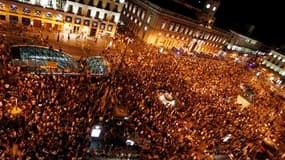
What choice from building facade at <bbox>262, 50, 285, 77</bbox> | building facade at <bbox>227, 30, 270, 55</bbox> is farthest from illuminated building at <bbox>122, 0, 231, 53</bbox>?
building facade at <bbox>262, 50, 285, 77</bbox>

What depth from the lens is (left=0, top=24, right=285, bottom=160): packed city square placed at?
21938 millimetres

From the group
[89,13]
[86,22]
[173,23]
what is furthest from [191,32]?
[86,22]

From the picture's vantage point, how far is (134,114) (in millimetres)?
29422

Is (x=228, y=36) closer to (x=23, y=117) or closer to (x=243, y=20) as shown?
(x=243, y=20)

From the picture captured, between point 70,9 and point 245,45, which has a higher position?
point 70,9

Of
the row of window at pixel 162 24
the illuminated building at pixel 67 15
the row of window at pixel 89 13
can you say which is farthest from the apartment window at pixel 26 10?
the row of window at pixel 162 24

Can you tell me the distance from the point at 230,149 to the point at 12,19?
3787 cm

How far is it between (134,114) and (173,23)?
37.7 meters

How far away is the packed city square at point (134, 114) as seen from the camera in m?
21.9

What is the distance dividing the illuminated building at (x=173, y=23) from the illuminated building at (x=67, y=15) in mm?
10276

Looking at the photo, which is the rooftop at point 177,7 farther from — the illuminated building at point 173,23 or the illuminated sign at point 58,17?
the illuminated sign at point 58,17

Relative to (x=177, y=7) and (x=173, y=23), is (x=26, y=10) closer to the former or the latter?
(x=173, y=23)

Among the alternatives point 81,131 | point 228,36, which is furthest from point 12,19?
point 228,36

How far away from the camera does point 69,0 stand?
1797 inches
